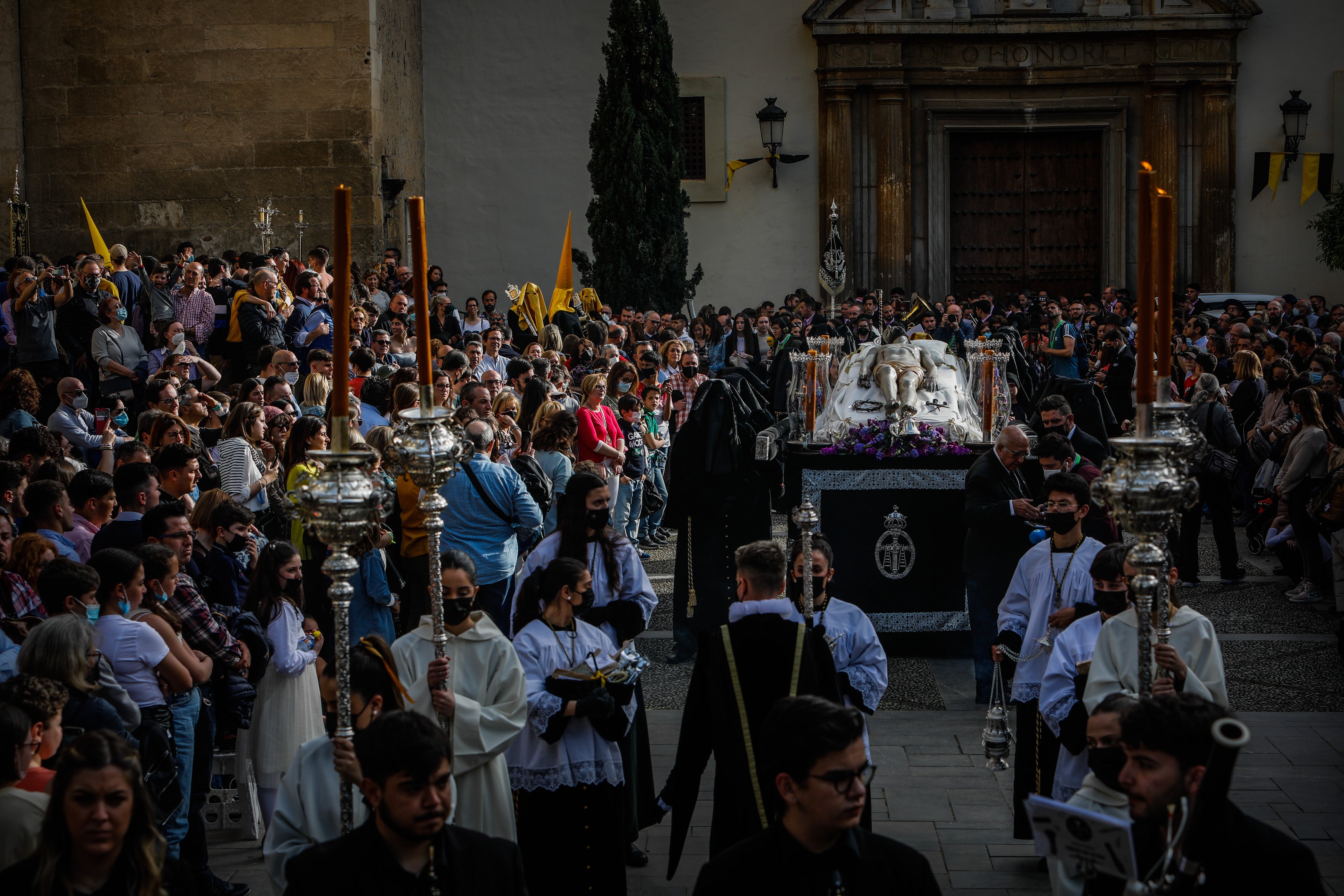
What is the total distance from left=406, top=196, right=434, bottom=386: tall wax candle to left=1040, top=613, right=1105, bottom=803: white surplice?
9.81 feet

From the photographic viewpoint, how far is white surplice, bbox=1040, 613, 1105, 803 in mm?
5555

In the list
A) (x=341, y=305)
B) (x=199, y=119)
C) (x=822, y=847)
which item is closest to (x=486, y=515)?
(x=341, y=305)

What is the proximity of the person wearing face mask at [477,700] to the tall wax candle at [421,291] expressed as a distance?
44.4 inches

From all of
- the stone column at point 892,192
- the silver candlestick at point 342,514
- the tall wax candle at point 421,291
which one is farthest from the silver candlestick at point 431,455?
the stone column at point 892,192

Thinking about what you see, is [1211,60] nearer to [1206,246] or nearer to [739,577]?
[1206,246]

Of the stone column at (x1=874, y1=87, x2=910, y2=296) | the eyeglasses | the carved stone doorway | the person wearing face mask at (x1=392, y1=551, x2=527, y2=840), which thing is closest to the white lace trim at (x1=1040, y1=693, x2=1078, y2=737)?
the person wearing face mask at (x1=392, y1=551, x2=527, y2=840)

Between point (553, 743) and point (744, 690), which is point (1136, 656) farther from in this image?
point (553, 743)

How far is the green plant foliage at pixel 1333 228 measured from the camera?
2209 cm

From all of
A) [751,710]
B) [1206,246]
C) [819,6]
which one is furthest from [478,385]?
[1206,246]

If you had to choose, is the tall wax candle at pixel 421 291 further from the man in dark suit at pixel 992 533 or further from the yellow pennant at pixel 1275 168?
the yellow pennant at pixel 1275 168

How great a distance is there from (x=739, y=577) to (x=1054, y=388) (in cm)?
766

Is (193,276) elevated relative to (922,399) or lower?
elevated

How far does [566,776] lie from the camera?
213 inches

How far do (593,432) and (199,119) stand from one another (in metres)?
12.1
